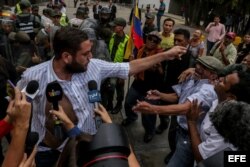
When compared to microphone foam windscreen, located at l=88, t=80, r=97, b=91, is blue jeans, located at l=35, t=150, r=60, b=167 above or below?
below

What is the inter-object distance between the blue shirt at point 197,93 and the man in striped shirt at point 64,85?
1007mm

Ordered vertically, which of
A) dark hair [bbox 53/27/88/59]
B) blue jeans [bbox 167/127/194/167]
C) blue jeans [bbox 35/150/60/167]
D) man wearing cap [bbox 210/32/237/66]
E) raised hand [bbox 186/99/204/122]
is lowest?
blue jeans [bbox 167/127/194/167]

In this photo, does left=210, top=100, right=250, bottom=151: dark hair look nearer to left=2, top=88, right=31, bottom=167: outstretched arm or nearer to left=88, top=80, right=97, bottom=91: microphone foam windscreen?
left=88, top=80, right=97, bottom=91: microphone foam windscreen

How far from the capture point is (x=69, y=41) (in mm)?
2516

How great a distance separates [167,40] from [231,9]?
1872 cm

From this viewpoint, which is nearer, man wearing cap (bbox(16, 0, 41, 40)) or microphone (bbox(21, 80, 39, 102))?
microphone (bbox(21, 80, 39, 102))

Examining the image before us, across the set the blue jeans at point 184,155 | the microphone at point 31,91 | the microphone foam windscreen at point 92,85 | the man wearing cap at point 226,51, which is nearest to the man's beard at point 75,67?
A: the microphone foam windscreen at point 92,85

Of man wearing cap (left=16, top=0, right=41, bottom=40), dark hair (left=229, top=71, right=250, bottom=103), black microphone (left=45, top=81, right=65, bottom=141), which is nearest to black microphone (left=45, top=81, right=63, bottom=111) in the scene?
black microphone (left=45, top=81, right=65, bottom=141)

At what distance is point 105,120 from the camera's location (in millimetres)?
1898

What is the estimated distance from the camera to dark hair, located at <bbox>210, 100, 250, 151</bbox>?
5.81 feet

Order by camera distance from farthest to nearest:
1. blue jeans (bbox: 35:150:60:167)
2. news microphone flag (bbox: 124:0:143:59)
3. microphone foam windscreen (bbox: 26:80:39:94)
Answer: news microphone flag (bbox: 124:0:143:59) → blue jeans (bbox: 35:150:60:167) → microphone foam windscreen (bbox: 26:80:39:94)

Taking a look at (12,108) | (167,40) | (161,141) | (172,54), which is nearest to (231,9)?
(167,40)

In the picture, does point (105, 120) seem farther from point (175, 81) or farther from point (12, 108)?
point (175, 81)

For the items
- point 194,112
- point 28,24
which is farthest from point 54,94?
point 28,24
